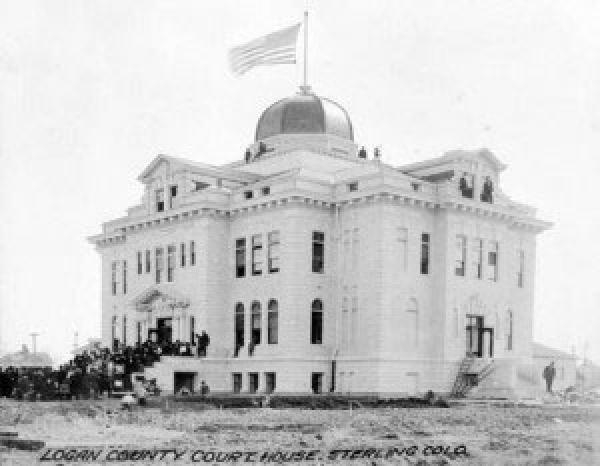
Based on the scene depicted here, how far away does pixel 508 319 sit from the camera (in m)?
43.9

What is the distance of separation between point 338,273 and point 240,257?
5.02m

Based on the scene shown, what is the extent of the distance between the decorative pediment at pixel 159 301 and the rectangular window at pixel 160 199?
4.02 m

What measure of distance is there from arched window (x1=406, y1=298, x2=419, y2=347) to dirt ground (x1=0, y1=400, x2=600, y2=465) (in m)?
10.7

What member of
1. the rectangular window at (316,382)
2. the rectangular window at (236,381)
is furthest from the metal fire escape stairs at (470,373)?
the rectangular window at (236,381)

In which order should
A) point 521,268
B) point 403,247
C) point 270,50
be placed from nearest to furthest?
point 270,50 < point 403,247 < point 521,268

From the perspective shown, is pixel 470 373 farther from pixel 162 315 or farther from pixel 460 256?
pixel 162 315

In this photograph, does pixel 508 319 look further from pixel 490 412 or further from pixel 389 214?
pixel 490 412

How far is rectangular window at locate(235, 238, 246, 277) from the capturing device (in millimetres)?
42781

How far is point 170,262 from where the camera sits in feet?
147

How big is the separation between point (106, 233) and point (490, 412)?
28.4 m

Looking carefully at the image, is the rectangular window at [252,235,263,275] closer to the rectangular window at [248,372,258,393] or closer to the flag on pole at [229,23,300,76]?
the rectangular window at [248,372,258,393]

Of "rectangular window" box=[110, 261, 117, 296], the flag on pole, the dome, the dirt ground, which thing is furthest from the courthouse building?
the dirt ground

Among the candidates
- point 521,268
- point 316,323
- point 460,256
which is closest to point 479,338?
point 460,256

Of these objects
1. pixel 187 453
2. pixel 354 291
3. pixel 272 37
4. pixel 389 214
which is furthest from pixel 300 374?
pixel 187 453
